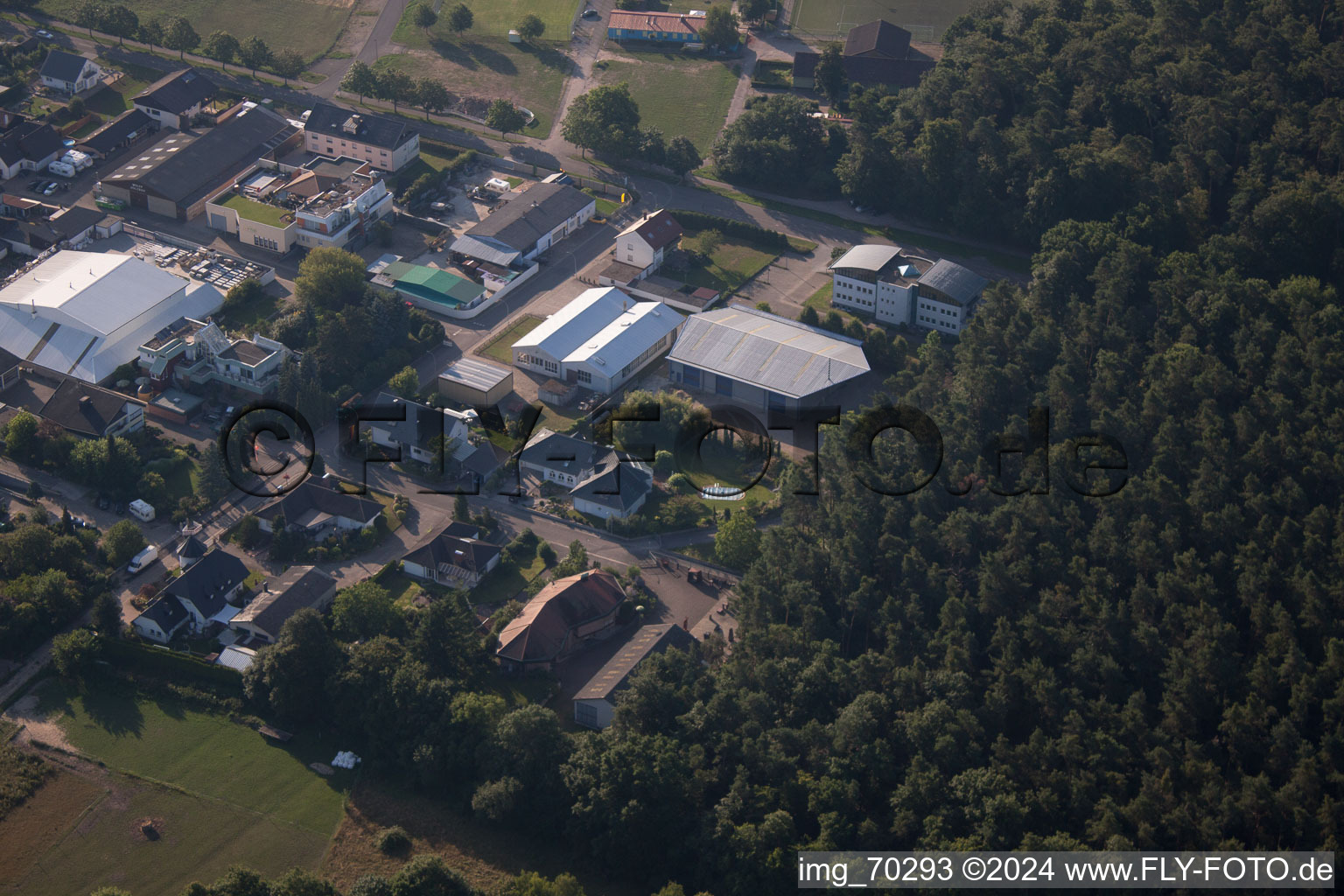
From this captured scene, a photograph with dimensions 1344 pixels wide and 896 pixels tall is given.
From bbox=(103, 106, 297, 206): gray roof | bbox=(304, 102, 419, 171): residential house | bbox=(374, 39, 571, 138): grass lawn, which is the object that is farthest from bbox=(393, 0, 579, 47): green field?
bbox=(103, 106, 297, 206): gray roof

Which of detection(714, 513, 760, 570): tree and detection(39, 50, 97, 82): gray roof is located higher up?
detection(39, 50, 97, 82): gray roof

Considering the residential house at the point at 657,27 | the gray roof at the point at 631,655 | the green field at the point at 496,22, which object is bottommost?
the gray roof at the point at 631,655

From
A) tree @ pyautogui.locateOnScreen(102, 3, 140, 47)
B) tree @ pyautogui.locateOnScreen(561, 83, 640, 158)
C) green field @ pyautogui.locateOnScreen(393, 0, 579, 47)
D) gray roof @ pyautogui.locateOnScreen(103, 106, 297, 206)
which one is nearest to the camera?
gray roof @ pyautogui.locateOnScreen(103, 106, 297, 206)

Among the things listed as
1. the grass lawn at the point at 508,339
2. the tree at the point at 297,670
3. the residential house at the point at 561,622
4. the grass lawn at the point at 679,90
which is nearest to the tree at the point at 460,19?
the grass lawn at the point at 679,90

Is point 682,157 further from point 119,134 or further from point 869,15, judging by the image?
point 119,134

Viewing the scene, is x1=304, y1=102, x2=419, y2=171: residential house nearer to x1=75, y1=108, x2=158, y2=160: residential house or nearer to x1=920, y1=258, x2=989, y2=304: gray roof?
x1=75, y1=108, x2=158, y2=160: residential house

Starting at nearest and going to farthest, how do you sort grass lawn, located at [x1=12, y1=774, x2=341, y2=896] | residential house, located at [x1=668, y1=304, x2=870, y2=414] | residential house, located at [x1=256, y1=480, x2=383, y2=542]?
grass lawn, located at [x1=12, y1=774, x2=341, y2=896] < residential house, located at [x1=256, y1=480, x2=383, y2=542] < residential house, located at [x1=668, y1=304, x2=870, y2=414]

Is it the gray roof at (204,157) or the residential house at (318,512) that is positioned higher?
the gray roof at (204,157)

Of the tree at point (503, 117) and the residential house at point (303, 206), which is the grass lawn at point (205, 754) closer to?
the residential house at point (303, 206)
